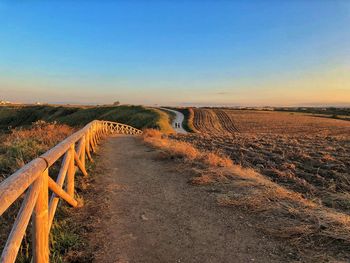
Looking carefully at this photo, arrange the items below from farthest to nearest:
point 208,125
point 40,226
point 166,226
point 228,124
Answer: point 228,124
point 208,125
point 166,226
point 40,226

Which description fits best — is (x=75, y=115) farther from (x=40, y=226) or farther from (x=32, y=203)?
(x=32, y=203)

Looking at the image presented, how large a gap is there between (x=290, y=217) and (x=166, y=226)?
6.84 ft

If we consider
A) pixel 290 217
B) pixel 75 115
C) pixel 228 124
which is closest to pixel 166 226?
pixel 290 217

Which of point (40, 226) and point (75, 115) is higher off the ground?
point (40, 226)

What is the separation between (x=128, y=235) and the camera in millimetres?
4742

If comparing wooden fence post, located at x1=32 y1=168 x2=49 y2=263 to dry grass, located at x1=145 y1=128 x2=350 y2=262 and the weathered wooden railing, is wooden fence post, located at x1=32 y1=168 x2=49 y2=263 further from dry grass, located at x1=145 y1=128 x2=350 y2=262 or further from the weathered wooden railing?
dry grass, located at x1=145 y1=128 x2=350 y2=262

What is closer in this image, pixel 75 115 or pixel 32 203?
pixel 32 203

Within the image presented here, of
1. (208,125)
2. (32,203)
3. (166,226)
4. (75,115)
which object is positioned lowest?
(208,125)

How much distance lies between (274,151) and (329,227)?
37.8 ft

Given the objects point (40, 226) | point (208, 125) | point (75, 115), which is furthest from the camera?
point (75, 115)

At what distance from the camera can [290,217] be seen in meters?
5.35

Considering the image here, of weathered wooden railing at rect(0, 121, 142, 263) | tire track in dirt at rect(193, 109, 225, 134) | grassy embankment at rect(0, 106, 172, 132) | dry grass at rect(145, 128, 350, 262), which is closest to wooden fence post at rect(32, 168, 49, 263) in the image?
weathered wooden railing at rect(0, 121, 142, 263)

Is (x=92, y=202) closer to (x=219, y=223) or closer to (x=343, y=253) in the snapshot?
(x=219, y=223)

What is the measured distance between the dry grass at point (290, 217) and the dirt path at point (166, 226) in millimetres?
314
